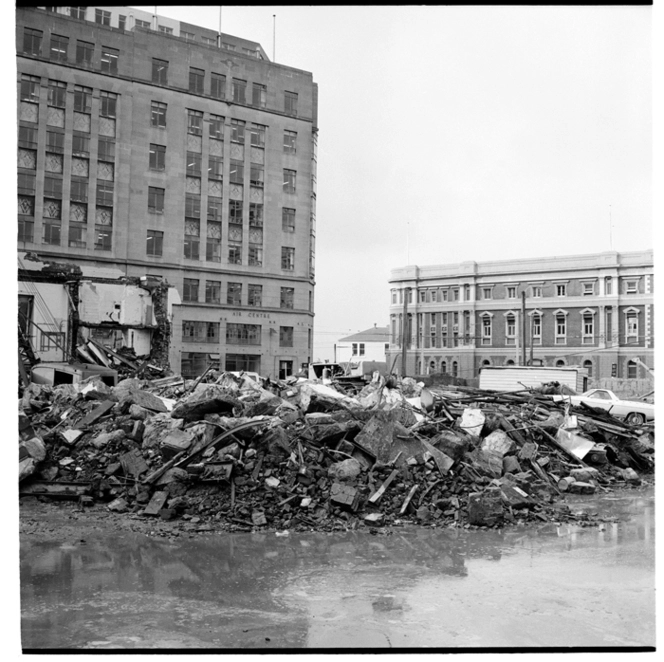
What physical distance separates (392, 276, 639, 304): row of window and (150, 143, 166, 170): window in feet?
112

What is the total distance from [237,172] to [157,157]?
375 cm

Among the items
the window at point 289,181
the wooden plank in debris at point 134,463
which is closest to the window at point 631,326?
the window at point 289,181

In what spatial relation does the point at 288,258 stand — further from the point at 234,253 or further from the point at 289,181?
the point at 289,181

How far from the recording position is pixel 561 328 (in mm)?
50844

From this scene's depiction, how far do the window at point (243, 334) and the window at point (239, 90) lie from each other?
35.2 feet

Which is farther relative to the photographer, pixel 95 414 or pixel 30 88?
pixel 30 88

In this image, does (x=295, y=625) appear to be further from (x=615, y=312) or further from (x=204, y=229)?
(x=615, y=312)

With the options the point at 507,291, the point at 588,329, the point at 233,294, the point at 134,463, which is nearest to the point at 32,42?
the point at 233,294

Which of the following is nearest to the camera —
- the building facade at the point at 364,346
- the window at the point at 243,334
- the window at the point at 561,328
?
the window at the point at 243,334

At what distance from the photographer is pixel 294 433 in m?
8.37

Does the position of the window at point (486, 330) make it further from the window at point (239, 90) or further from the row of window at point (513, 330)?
the window at point (239, 90)

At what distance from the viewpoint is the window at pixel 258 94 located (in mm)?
29125

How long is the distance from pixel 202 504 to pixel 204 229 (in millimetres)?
22564

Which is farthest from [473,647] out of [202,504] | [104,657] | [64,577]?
[202,504]
